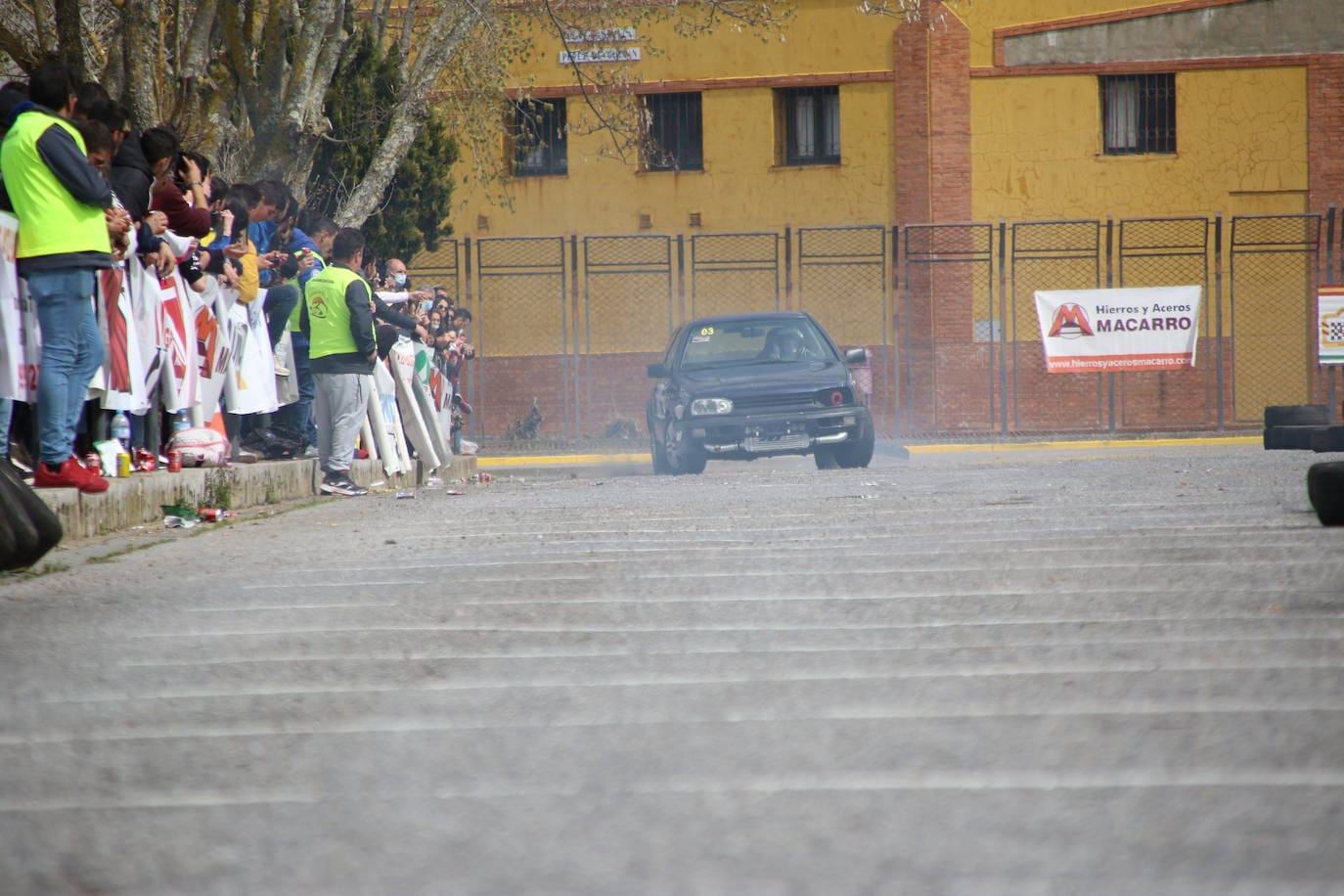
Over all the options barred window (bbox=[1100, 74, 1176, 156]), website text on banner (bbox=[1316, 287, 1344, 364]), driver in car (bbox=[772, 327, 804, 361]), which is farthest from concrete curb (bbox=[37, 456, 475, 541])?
barred window (bbox=[1100, 74, 1176, 156])

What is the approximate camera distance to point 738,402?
1555cm

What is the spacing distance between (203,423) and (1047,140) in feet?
70.5

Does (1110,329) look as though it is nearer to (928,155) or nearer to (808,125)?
(928,155)

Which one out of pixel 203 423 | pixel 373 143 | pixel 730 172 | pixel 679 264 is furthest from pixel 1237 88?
pixel 203 423

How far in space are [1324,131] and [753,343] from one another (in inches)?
672

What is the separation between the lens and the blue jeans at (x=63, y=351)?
7.91 m

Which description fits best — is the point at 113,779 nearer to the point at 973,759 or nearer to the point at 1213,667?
the point at 973,759

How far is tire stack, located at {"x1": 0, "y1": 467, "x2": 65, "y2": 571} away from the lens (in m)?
6.02

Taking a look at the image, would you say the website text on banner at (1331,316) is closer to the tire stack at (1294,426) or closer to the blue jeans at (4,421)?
the tire stack at (1294,426)

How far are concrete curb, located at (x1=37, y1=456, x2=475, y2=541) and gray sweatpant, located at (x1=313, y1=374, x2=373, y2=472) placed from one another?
0.16 m

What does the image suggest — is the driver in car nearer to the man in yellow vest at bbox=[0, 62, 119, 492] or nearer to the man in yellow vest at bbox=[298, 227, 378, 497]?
the man in yellow vest at bbox=[298, 227, 378, 497]

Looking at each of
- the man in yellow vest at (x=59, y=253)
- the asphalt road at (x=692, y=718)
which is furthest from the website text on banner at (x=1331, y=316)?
the man in yellow vest at (x=59, y=253)

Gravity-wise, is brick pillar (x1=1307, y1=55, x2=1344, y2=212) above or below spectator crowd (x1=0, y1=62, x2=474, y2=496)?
above

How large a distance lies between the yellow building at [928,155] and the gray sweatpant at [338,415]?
54.5ft
